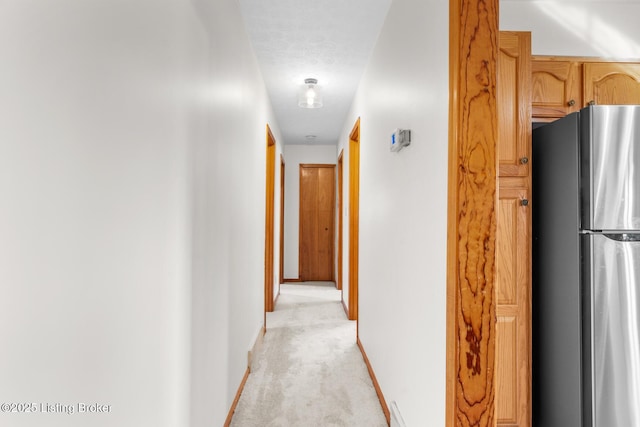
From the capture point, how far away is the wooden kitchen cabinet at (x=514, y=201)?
1.83m

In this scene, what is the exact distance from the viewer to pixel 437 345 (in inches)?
55.9

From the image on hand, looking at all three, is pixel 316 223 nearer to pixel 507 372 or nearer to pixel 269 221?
pixel 269 221

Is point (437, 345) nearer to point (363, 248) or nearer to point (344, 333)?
point (363, 248)

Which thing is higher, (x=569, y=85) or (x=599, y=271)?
(x=569, y=85)

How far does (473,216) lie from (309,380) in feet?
6.36

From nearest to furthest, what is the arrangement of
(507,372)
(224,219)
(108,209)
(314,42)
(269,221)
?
(108,209) → (507,372) → (224,219) → (314,42) → (269,221)

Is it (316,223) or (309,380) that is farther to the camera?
(316,223)

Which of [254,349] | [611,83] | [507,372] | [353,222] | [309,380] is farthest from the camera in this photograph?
[353,222]

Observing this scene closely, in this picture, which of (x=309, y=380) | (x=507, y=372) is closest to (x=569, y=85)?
(x=507, y=372)

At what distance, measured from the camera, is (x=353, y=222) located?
4.35m

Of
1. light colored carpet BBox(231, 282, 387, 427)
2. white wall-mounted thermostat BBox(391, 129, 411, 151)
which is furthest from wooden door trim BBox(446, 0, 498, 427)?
light colored carpet BBox(231, 282, 387, 427)

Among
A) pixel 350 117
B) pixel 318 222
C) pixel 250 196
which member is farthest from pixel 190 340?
pixel 318 222

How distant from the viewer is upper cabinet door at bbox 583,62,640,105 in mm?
2066

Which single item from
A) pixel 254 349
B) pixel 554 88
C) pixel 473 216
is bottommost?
pixel 254 349
